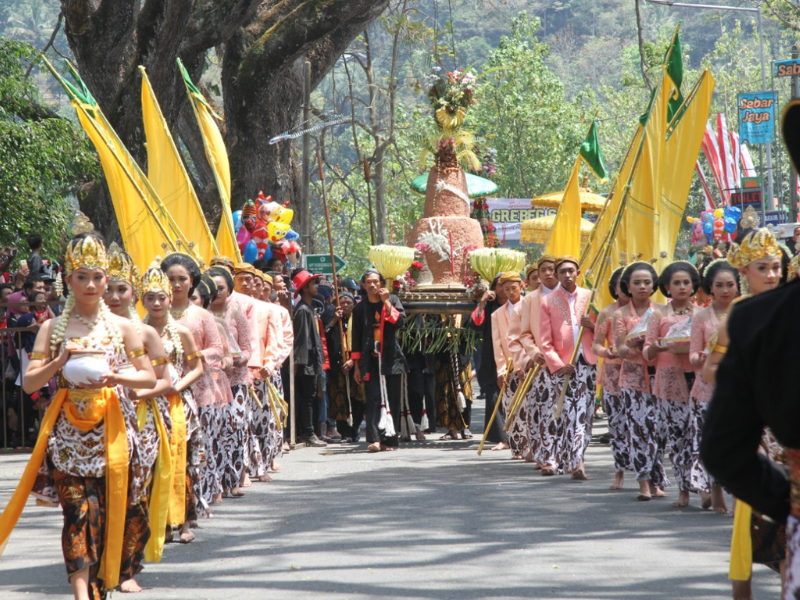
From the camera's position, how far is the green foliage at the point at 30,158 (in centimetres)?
1398

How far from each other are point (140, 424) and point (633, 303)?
14.3 feet

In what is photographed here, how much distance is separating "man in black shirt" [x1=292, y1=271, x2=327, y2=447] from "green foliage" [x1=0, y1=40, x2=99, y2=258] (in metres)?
3.06

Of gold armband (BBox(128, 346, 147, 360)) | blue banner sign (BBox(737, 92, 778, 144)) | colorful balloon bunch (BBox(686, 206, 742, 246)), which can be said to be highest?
blue banner sign (BBox(737, 92, 778, 144))

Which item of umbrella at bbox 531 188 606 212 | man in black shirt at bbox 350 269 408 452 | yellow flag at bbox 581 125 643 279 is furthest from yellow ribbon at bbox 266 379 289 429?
umbrella at bbox 531 188 606 212

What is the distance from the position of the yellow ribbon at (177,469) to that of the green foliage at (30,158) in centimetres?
788

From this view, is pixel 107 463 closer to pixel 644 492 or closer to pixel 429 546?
pixel 429 546

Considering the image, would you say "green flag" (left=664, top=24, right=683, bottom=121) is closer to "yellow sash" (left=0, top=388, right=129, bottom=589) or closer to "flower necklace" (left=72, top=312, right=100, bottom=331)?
"flower necklace" (left=72, top=312, right=100, bottom=331)

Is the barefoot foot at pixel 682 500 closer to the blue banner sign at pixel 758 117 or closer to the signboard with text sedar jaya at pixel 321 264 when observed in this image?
the signboard with text sedar jaya at pixel 321 264

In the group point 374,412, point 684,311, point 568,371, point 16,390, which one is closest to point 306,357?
point 374,412

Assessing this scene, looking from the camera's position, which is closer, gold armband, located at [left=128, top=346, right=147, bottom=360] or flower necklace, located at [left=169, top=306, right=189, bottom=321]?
gold armband, located at [left=128, top=346, right=147, bottom=360]

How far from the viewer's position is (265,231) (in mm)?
13172

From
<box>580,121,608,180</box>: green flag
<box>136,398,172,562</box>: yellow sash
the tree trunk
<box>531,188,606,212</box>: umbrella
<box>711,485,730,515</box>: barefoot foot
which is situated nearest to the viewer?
<box>136,398,172,562</box>: yellow sash

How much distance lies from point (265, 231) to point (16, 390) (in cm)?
339

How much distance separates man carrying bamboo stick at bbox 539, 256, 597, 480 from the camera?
1037 centimetres
